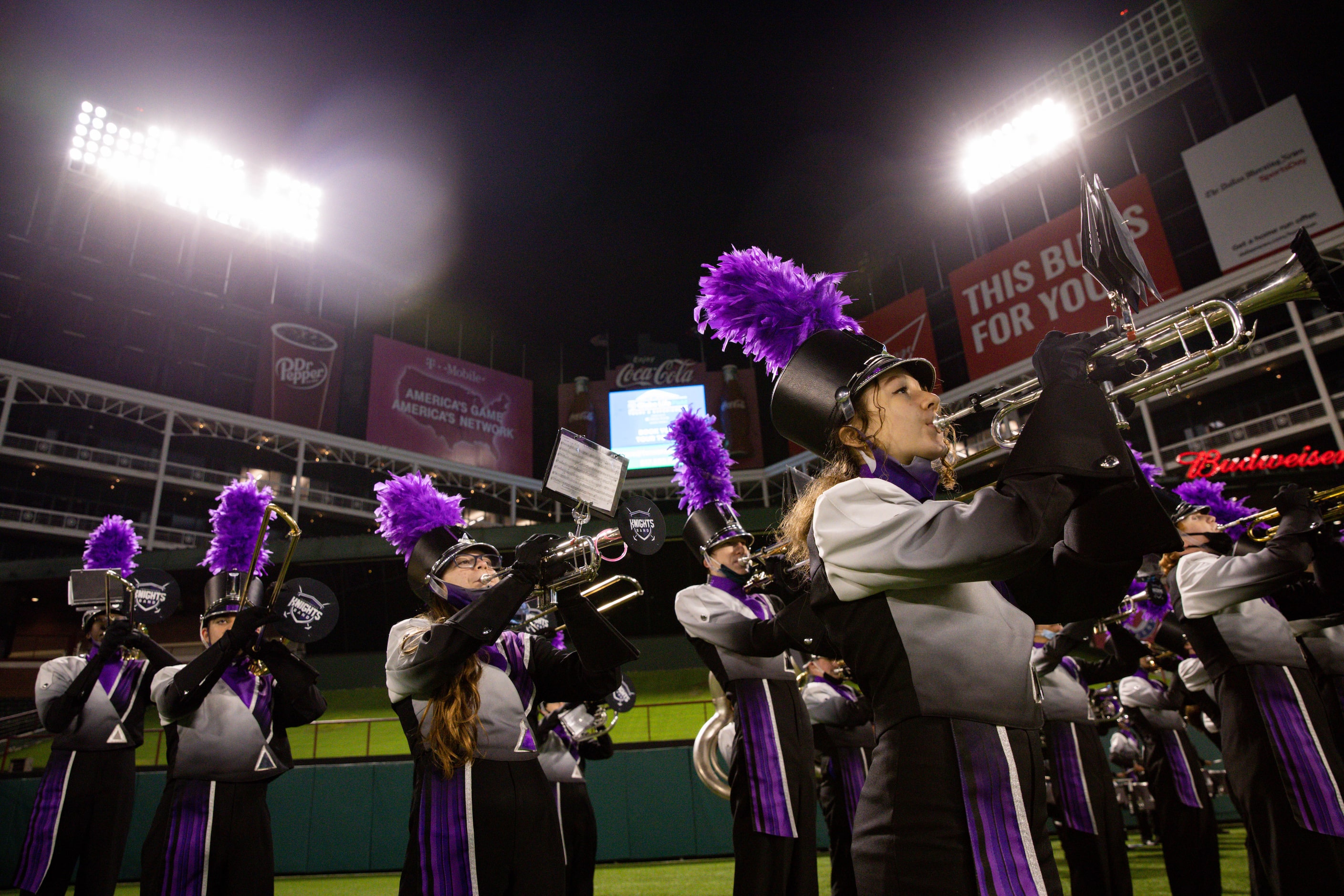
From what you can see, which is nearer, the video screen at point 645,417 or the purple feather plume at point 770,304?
the purple feather plume at point 770,304

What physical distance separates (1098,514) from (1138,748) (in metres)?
9.85

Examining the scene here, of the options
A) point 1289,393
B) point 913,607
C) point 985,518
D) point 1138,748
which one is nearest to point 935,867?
point 913,607

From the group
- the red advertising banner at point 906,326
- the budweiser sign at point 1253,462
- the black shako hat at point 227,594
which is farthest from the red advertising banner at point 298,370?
the budweiser sign at point 1253,462

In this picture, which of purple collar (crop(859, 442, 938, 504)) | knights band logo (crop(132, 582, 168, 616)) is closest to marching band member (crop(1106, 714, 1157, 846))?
purple collar (crop(859, 442, 938, 504))

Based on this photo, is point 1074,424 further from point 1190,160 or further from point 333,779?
point 1190,160

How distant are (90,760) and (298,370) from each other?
3152 centimetres

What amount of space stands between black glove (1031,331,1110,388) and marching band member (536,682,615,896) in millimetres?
5322

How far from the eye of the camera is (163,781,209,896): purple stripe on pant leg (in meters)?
4.23

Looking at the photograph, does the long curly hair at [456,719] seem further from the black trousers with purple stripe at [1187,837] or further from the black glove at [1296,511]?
the black trousers with purple stripe at [1187,837]

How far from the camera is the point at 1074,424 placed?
5.92 ft

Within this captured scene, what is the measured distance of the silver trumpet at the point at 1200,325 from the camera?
2332 mm

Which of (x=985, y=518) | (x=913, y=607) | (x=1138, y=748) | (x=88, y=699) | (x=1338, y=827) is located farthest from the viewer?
(x=1138, y=748)

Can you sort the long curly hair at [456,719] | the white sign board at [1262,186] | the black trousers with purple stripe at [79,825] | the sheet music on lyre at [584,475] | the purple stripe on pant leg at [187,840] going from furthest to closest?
the white sign board at [1262,186]
the black trousers with purple stripe at [79,825]
the purple stripe on pant leg at [187,840]
the sheet music on lyre at [584,475]
the long curly hair at [456,719]

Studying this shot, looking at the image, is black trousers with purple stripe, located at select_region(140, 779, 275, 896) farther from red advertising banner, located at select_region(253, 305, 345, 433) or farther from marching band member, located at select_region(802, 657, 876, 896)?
red advertising banner, located at select_region(253, 305, 345, 433)
